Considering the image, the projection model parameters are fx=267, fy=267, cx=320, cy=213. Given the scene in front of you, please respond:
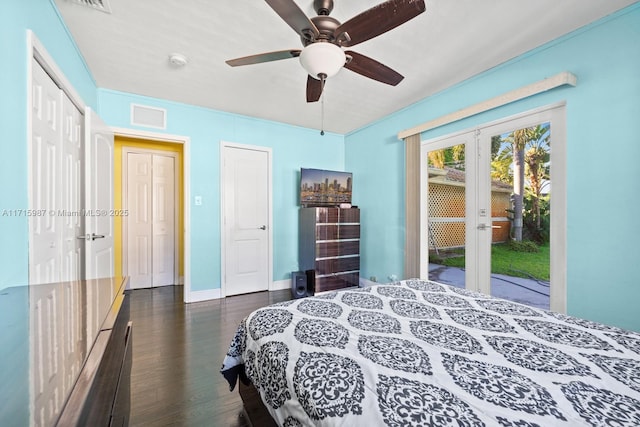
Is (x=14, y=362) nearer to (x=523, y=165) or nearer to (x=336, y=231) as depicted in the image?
(x=523, y=165)

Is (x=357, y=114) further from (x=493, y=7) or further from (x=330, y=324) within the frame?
(x=330, y=324)

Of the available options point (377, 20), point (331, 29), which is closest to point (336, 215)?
point (331, 29)

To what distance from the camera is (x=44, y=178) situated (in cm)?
170

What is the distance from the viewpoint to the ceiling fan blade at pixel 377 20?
1353 mm

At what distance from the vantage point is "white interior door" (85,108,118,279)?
7.30ft

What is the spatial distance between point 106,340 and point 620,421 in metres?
1.38

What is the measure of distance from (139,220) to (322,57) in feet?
12.8

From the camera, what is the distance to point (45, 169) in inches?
67.5

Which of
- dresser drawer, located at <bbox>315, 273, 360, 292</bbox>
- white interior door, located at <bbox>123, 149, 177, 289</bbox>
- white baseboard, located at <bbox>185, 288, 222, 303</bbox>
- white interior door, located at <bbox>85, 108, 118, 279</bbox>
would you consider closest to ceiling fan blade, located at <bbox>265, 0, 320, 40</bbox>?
white interior door, located at <bbox>85, 108, 118, 279</bbox>

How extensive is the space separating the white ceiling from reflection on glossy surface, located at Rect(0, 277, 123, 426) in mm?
1855

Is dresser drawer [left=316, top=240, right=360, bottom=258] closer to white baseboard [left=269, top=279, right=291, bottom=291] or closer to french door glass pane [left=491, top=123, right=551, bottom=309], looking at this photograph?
white baseboard [left=269, top=279, right=291, bottom=291]

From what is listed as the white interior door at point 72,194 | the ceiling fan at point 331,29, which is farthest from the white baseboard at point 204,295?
the ceiling fan at point 331,29

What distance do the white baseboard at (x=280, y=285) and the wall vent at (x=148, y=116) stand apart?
2606 millimetres

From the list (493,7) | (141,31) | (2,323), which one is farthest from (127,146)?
(493,7)
